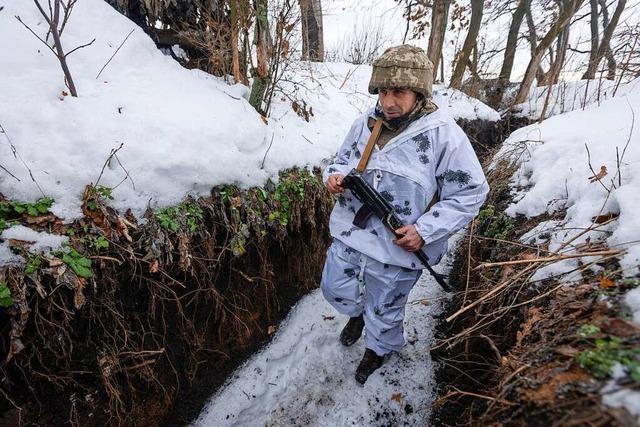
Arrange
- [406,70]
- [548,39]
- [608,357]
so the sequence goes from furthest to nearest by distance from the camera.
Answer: [548,39]
[406,70]
[608,357]

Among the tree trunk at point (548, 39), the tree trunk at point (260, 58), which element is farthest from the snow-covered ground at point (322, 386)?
the tree trunk at point (548, 39)

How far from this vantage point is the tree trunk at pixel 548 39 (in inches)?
212

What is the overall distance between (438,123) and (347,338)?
1894mm

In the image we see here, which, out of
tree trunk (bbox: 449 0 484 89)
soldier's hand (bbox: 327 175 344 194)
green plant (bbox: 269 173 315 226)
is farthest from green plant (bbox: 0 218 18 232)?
tree trunk (bbox: 449 0 484 89)

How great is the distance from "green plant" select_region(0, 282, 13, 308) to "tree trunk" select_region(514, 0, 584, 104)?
8.02 m

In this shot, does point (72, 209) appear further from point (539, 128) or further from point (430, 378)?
point (539, 128)

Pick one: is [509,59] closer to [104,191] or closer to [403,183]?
[403,183]

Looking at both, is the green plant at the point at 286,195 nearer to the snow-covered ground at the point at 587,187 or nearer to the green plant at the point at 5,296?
the green plant at the point at 5,296

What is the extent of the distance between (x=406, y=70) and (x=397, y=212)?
778 mm

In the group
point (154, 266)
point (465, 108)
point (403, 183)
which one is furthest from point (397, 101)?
point (465, 108)

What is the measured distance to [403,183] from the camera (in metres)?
1.68

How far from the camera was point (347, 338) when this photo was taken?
8.39ft

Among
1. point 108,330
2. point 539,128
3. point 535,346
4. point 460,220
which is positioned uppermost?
Answer: point 539,128

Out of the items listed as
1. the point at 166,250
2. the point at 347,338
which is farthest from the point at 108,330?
the point at 347,338
